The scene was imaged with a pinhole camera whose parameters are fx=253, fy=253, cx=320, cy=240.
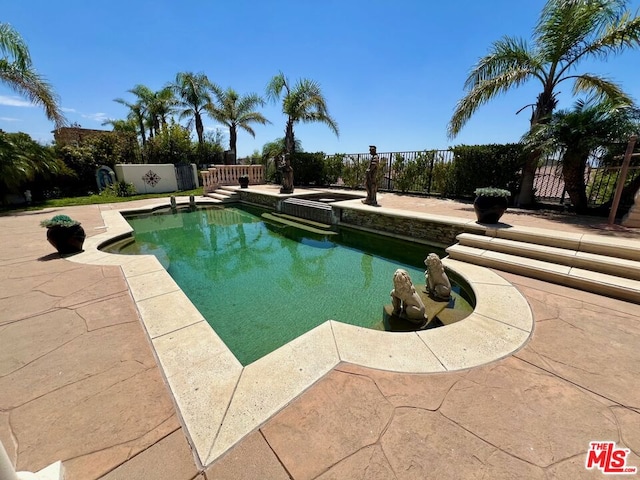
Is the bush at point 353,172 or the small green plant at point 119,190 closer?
the small green plant at point 119,190

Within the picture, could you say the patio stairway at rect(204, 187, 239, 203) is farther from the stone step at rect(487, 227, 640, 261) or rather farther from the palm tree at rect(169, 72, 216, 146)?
the stone step at rect(487, 227, 640, 261)

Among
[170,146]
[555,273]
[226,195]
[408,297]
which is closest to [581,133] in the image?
[555,273]

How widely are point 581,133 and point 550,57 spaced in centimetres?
271

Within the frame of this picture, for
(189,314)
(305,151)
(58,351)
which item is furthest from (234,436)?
(305,151)

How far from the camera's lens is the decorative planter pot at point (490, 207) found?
5.47 metres

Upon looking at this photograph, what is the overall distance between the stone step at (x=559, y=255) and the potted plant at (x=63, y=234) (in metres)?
7.67

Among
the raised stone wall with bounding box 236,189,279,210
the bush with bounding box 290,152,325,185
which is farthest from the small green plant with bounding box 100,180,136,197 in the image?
the bush with bounding box 290,152,325,185

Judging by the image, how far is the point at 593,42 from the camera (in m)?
6.88

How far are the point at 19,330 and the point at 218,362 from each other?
2.29m

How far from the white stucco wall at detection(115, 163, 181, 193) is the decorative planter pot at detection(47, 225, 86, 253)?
38.7ft

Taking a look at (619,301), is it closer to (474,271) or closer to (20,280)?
(474,271)

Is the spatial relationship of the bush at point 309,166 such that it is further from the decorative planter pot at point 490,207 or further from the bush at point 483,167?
the decorative planter pot at point 490,207

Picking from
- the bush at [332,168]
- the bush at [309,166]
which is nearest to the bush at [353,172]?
the bush at [332,168]

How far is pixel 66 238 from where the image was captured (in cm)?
481
